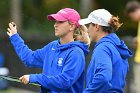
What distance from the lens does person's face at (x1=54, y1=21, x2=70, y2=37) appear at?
8133 millimetres

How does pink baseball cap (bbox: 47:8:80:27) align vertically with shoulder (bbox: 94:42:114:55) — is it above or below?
above

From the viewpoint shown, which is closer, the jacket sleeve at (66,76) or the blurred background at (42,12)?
the jacket sleeve at (66,76)

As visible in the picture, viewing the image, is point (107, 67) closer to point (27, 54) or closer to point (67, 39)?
point (67, 39)

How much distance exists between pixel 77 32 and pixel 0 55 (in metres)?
7.76

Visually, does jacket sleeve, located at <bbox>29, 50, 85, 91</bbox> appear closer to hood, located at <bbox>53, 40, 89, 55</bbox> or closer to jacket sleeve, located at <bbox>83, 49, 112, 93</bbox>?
hood, located at <bbox>53, 40, 89, 55</bbox>

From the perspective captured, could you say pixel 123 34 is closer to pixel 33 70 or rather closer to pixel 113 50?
pixel 33 70

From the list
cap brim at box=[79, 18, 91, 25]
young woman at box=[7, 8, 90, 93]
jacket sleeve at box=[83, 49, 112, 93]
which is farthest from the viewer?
young woman at box=[7, 8, 90, 93]

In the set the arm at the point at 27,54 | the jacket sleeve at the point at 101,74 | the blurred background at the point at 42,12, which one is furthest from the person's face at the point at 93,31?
the blurred background at the point at 42,12

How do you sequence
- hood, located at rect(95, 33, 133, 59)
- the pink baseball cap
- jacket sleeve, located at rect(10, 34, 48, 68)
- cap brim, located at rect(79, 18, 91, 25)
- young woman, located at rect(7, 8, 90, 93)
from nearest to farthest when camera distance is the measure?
1. hood, located at rect(95, 33, 133, 59)
2. cap brim, located at rect(79, 18, 91, 25)
3. young woman, located at rect(7, 8, 90, 93)
4. the pink baseball cap
5. jacket sleeve, located at rect(10, 34, 48, 68)

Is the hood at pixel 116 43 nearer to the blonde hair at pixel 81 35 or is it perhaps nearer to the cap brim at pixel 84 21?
the cap brim at pixel 84 21

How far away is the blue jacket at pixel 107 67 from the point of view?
736 centimetres

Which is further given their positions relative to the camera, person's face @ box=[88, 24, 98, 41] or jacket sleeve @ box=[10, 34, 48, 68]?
jacket sleeve @ box=[10, 34, 48, 68]

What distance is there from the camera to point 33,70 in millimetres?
14695

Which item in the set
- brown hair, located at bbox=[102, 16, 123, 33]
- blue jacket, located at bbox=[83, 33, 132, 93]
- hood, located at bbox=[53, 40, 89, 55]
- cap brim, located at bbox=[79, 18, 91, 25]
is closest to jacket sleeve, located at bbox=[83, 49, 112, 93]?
blue jacket, located at bbox=[83, 33, 132, 93]
